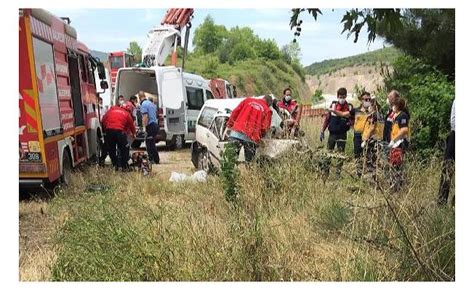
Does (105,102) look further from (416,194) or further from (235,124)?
(416,194)

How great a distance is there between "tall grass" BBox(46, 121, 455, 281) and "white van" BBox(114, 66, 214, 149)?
10051 millimetres

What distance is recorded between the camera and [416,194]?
4.97 m

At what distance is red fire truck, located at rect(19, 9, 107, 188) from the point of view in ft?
24.6

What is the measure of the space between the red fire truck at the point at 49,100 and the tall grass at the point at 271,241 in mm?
2025

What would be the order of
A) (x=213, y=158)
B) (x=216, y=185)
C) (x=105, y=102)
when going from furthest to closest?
(x=105, y=102) < (x=213, y=158) < (x=216, y=185)

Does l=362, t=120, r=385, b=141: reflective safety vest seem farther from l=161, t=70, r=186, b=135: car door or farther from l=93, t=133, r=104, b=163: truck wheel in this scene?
l=161, t=70, r=186, b=135: car door

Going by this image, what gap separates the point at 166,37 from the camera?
20.0 m

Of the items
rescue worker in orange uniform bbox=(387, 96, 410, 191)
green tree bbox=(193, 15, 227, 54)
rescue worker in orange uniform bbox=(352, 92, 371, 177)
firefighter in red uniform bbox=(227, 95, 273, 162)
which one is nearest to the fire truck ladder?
Result: rescue worker in orange uniform bbox=(352, 92, 371, 177)

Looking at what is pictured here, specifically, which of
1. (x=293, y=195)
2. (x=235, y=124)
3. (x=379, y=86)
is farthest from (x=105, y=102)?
(x=293, y=195)

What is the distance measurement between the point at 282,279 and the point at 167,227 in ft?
3.32

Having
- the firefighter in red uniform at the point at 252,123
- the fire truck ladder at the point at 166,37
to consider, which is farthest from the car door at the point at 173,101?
the firefighter in red uniform at the point at 252,123

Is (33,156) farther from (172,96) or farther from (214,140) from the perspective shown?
(172,96)

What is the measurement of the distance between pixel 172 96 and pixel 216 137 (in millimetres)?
6023

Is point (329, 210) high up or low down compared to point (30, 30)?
down
